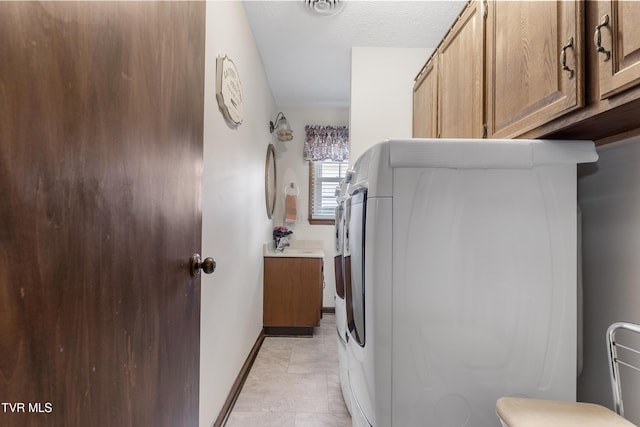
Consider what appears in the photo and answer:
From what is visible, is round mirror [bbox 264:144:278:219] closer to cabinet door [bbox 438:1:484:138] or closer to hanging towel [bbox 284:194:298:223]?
hanging towel [bbox 284:194:298:223]

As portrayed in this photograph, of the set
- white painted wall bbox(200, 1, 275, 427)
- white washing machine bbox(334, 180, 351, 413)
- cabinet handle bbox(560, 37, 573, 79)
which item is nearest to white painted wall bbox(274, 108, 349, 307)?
white painted wall bbox(200, 1, 275, 427)

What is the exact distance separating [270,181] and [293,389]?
6.96ft

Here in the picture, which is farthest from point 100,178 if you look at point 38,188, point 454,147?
point 454,147

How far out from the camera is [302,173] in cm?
400

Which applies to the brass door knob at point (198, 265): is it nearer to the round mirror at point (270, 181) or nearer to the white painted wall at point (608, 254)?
the white painted wall at point (608, 254)

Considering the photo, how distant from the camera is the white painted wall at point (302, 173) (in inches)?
155

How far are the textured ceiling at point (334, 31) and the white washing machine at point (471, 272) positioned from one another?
161 cm

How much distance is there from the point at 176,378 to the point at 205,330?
2.20 feet

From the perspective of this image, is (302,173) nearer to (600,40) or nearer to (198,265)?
(198,265)

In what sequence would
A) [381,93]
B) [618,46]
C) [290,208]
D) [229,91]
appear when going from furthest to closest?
1. [290,208]
2. [381,93]
3. [229,91]
4. [618,46]

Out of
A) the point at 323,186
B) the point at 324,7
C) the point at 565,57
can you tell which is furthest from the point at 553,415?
the point at 323,186

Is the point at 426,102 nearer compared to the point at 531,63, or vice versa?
the point at 531,63

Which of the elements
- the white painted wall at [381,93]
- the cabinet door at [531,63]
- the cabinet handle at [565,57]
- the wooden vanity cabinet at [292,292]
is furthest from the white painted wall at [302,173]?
the cabinet handle at [565,57]

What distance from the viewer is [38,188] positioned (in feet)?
1.39
